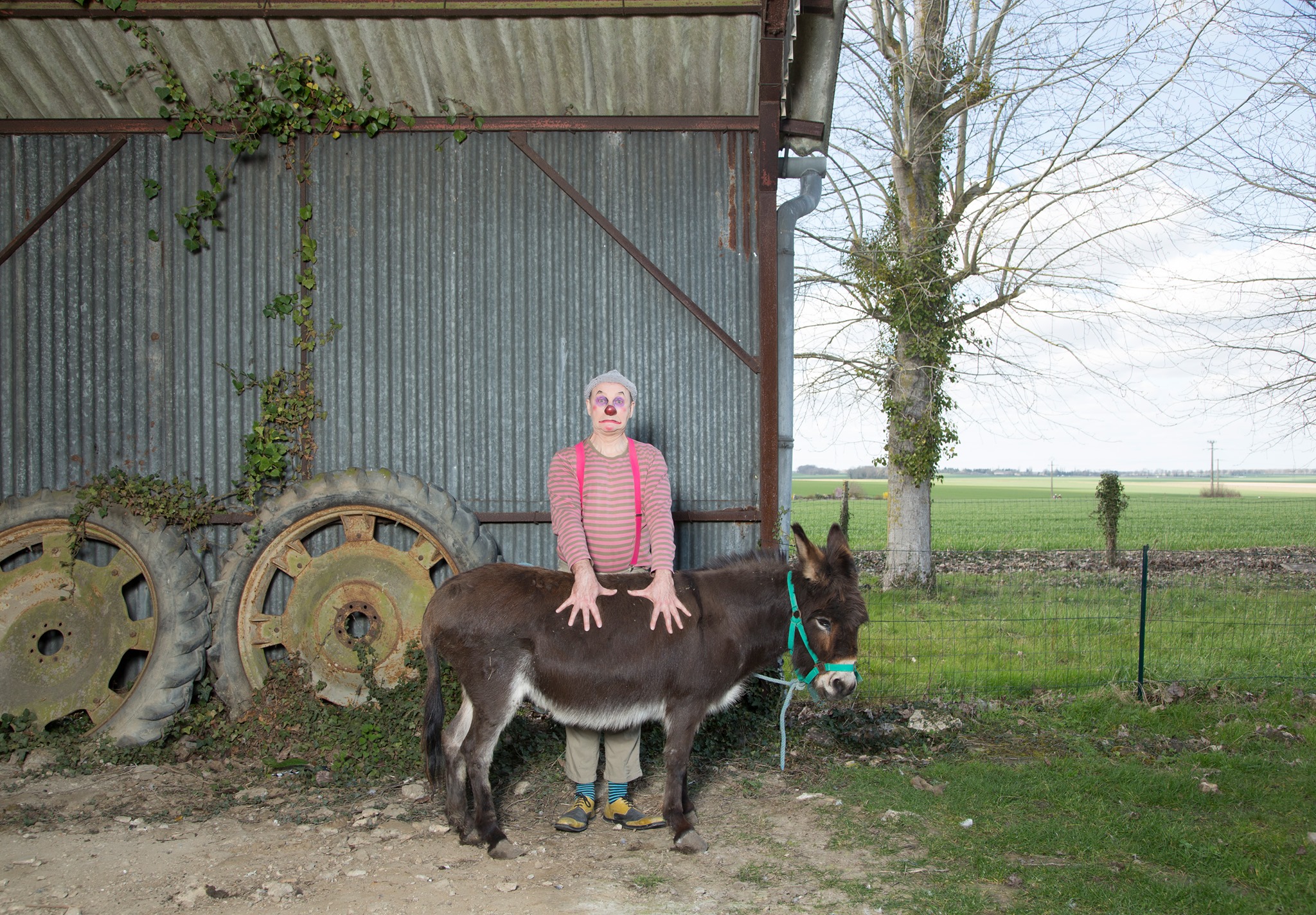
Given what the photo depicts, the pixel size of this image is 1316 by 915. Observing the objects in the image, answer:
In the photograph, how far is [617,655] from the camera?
447 cm

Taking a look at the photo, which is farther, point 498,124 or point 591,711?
point 498,124

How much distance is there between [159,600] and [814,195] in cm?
585

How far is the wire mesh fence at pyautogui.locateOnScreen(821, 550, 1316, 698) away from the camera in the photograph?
25.2 ft

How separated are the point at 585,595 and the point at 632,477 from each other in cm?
71

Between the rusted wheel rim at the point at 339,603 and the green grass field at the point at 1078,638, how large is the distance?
3643 millimetres

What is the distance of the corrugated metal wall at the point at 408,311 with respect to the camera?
6.87 m

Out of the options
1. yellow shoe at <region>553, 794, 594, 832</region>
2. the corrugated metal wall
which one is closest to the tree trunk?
the corrugated metal wall

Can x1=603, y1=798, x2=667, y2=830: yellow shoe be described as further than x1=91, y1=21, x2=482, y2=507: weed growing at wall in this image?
No

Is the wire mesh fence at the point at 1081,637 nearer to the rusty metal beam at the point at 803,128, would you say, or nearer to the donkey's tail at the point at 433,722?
the donkey's tail at the point at 433,722

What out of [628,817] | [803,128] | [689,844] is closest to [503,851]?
[628,817]

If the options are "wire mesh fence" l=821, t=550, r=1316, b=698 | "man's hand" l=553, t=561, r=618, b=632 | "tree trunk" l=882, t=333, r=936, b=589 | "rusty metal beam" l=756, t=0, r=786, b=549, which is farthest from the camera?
"tree trunk" l=882, t=333, r=936, b=589

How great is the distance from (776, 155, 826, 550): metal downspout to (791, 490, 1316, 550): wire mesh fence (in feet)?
22.2

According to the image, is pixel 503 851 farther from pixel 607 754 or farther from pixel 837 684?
pixel 837 684

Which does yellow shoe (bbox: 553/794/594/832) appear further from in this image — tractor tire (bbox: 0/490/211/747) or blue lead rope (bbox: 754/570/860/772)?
tractor tire (bbox: 0/490/211/747)
